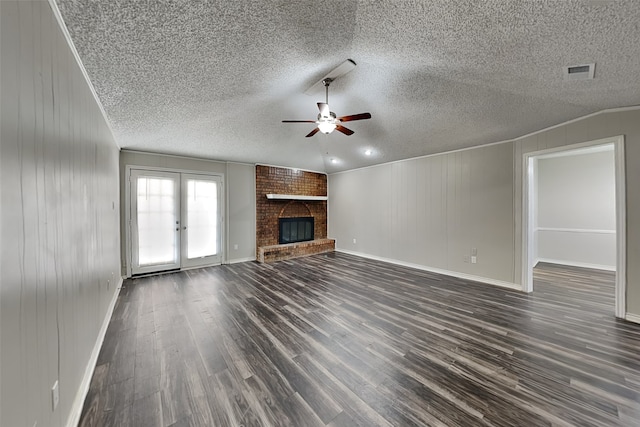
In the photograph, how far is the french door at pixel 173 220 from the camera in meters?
4.64

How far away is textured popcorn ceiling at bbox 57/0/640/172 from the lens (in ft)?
5.70

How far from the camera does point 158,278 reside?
454 centimetres

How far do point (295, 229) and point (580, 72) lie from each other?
598 centimetres

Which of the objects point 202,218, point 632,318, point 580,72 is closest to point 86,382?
point 202,218

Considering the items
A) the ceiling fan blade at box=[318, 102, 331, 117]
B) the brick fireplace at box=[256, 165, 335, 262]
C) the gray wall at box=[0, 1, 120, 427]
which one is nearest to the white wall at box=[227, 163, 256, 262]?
the brick fireplace at box=[256, 165, 335, 262]

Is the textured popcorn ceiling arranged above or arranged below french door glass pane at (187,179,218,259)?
above

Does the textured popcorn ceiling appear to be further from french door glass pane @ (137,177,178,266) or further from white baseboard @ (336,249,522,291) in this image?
white baseboard @ (336,249,522,291)

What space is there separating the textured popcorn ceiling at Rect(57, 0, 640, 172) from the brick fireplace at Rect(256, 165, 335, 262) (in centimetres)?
238

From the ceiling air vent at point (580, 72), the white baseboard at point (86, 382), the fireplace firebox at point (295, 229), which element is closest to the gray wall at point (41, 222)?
the white baseboard at point (86, 382)

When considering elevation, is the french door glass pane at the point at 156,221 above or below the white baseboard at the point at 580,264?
above

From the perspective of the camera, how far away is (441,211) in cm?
488

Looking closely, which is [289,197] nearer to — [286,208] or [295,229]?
[286,208]

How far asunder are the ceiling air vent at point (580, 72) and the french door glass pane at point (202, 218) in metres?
5.98

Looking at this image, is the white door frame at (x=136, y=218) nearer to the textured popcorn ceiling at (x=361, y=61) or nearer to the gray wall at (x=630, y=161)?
the textured popcorn ceiling at (x=361, y=61)
